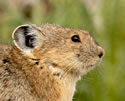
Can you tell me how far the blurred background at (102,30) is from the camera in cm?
1026

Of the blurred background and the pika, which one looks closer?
the pika

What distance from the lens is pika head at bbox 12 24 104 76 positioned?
6.49m

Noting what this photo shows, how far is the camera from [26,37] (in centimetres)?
657

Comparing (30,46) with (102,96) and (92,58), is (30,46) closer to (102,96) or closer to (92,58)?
(92,58)

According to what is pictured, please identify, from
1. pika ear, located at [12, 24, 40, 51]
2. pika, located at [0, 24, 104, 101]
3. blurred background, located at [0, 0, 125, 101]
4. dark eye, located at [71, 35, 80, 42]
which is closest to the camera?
pika, located at [0, 24, 104, 101]

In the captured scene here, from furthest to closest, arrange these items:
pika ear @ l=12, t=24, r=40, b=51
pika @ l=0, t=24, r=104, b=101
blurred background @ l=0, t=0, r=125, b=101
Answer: blurred background @ l=0, t=0, r=125, b=101
pika ear @ l=12, t=24, r=40, b=51
pika @ l=0, t=24, r=104, b=101

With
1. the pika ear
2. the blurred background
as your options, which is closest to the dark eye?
the pika ear

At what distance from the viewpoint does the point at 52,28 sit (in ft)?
22.4

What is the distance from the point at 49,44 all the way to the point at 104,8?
4.74 m

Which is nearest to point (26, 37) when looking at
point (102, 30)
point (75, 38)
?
point (75, 38)

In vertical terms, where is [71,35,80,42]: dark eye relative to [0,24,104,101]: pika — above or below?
above

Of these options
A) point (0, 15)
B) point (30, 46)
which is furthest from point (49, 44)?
point (0, 15)

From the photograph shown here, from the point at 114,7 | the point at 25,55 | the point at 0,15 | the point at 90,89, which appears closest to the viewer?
the point at 25,55

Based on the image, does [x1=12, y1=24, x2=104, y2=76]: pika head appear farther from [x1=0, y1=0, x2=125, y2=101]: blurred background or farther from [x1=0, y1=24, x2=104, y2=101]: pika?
[x1=0, y1=0, x2=125, y2=101]: blurred background
